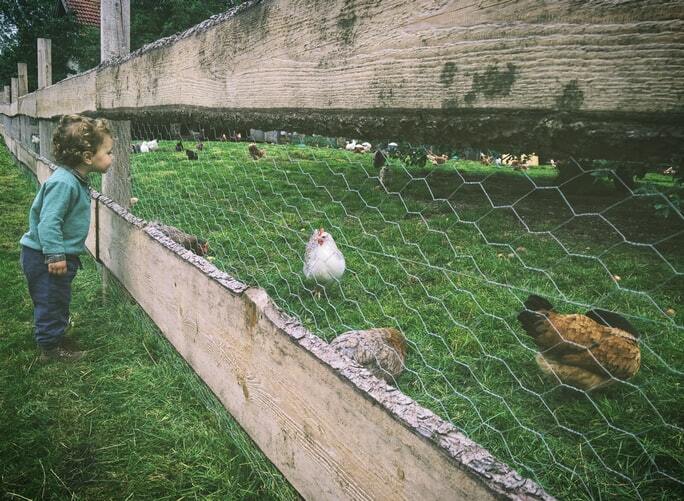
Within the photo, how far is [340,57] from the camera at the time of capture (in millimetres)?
813

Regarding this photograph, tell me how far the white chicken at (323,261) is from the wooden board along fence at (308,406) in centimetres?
117

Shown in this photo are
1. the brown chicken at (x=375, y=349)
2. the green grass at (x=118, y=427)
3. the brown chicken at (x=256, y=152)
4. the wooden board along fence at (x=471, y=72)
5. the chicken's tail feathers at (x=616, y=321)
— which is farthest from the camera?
the brown chicken at (x=256, y=152)

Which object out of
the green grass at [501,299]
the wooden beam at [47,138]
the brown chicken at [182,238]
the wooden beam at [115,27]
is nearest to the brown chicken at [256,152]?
the green grass at [501,299]

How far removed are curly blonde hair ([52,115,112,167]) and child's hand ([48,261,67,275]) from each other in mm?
574

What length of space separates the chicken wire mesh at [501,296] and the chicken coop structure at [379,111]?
0.12m

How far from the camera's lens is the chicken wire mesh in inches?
59.8

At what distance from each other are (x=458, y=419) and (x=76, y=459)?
60.1 inches

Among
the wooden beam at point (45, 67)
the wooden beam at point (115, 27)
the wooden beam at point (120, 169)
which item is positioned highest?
the wooden beam at point (45, 67)

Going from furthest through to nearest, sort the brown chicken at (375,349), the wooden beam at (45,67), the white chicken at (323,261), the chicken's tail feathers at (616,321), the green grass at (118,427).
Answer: the wooden beam at (45,67), the white chicken at (323,261), the chicken's tail feathers at (616,321), the brown chicken at (375,349), the green grass at (118,427)

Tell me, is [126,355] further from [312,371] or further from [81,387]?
[312,371]

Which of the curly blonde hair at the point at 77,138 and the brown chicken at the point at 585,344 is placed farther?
the curly blonde hair at the point at 77,138

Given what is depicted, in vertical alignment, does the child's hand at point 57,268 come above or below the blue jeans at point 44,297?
above

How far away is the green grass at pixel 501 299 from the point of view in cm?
153

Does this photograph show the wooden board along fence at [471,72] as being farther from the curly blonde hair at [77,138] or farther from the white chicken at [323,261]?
the white chicken at [323,261]
